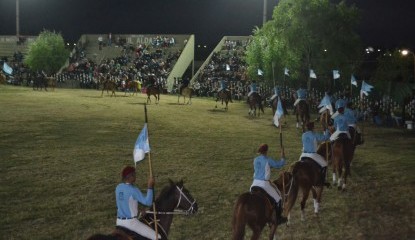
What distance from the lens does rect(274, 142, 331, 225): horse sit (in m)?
11.2

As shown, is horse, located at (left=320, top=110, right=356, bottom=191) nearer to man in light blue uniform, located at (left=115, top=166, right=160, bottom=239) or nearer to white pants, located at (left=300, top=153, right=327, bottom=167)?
white pants, located at (left=300, top=153, right=327, bottom=167)

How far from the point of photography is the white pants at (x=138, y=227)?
298 inches

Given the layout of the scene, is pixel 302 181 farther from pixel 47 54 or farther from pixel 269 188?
pixel 47 54

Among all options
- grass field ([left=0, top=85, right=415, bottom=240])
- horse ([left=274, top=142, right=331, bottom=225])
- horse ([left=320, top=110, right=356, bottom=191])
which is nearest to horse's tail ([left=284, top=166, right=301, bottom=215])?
horse ([left=274, top=142, right=331, bottom=225])

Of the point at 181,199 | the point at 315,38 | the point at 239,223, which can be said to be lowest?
the point at 239,223

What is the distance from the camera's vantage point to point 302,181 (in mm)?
11812

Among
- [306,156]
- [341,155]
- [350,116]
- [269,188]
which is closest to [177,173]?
[306,156]

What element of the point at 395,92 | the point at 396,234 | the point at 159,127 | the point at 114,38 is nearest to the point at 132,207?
the point at 396,234

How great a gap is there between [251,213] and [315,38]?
1324 inches

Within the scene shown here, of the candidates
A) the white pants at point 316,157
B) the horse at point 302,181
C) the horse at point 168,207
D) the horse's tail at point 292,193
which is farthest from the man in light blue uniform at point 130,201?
the white pants at point 316,157

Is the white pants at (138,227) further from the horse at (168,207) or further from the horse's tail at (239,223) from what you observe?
the horse's tail at (239,223)

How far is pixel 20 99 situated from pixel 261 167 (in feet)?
111

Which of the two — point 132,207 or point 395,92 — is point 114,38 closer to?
point 395,92

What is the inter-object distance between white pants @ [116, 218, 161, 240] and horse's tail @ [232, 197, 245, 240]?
1831mm
